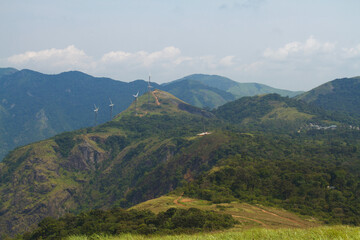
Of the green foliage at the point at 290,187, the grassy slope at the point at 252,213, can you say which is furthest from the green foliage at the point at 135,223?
the green foliage at the point at 290,187

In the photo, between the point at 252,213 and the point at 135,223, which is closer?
the point at 135,223

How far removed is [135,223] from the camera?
63.5m

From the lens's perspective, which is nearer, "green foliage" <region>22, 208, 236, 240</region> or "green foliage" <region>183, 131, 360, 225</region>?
"green foliage" <region>22, 208, 236, 240</region>

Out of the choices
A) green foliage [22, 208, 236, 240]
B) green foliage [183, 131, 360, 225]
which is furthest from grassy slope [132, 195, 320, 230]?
green foliage [22, 208, 236, 240]

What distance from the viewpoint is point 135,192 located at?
19600 centimetres

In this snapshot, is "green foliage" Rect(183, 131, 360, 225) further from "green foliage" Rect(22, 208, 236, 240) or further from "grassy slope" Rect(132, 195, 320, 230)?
"green foliage" Rect(22, 208, 236, 240)

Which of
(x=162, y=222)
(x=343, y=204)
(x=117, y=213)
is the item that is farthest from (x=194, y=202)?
(x=343, y=204)

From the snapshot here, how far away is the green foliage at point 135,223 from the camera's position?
5419cm

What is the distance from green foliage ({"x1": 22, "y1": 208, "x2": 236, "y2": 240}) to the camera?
54.2 meters

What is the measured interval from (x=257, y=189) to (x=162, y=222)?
51959 millimetres

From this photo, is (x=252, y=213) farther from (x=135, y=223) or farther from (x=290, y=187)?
(x=135, y=223)

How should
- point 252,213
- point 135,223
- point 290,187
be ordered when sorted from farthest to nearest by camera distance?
point 290,187, point 252,213, point 135,223

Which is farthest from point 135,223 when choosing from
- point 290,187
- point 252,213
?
point 290,187

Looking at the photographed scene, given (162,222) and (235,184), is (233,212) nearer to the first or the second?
(162,222)
